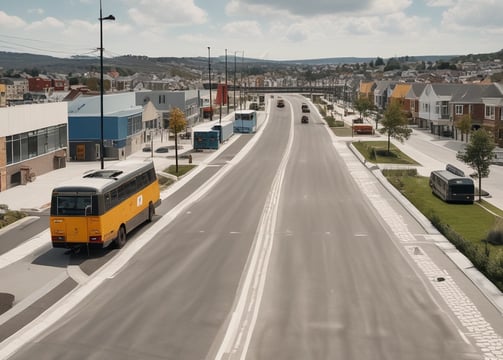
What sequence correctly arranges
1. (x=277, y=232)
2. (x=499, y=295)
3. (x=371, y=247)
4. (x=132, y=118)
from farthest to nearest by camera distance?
1. (x=132, y=118)
2. (x=277, y=232)
3. (x=371, y=247)
4. (x=499, y=295)

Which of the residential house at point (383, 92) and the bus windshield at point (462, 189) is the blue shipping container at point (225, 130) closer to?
the bus windshield at point (462, 189)

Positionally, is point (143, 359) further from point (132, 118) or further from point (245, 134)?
point (245, 134)

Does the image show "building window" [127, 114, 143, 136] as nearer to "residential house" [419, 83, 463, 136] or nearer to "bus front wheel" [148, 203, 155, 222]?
"bus front wheel" [148, 203, 155, 222]

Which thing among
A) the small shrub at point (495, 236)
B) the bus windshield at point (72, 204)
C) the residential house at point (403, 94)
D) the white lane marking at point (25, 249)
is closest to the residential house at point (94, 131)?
the white lane marking at point (25, 249)

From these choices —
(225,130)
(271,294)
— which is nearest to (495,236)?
(271,294)

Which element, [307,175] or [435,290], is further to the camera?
[307,175]

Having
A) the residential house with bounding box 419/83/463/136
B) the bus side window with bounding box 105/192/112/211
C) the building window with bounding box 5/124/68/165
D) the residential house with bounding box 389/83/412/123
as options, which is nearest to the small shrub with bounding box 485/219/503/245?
the bus side window with bounding box 105/192/112/211

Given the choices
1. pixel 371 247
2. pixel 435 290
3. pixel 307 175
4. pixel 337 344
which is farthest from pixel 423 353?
pixel 307 175

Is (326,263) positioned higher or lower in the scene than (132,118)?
lower
